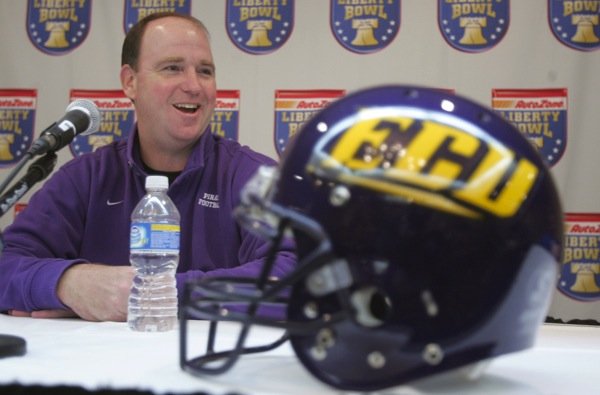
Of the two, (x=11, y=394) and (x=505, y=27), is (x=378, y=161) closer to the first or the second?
(x=11, y=394)

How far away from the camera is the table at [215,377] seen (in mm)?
623

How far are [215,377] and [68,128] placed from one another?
0.50 m

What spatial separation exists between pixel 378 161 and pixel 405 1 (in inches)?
70.4

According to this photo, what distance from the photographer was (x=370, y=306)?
65 centimetres

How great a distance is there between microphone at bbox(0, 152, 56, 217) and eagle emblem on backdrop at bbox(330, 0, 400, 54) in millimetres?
1506

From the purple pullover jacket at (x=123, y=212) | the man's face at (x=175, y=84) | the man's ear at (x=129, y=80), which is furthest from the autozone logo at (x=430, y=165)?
the man's ear at (x=129, y=80)

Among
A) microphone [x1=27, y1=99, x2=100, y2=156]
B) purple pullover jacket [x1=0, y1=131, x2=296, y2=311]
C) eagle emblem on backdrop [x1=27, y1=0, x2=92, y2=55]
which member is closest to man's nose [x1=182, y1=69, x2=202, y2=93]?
purple pullover jacket [x1=0, y1=131, x2=296, y2=311]

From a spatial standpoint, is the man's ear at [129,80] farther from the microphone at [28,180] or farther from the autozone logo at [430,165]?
the autozone logo at [430,165]

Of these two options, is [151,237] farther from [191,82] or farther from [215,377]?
[191,82]

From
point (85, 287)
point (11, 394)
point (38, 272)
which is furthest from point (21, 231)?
point (11, 394)

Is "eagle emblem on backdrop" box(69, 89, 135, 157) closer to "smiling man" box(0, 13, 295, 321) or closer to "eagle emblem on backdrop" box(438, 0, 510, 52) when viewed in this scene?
"smiling man" box(0, 13, 295, 321)

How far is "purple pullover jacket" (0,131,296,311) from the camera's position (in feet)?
5.18

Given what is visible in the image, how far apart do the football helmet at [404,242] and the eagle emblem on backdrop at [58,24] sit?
6.53ft

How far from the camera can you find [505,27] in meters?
2.22
